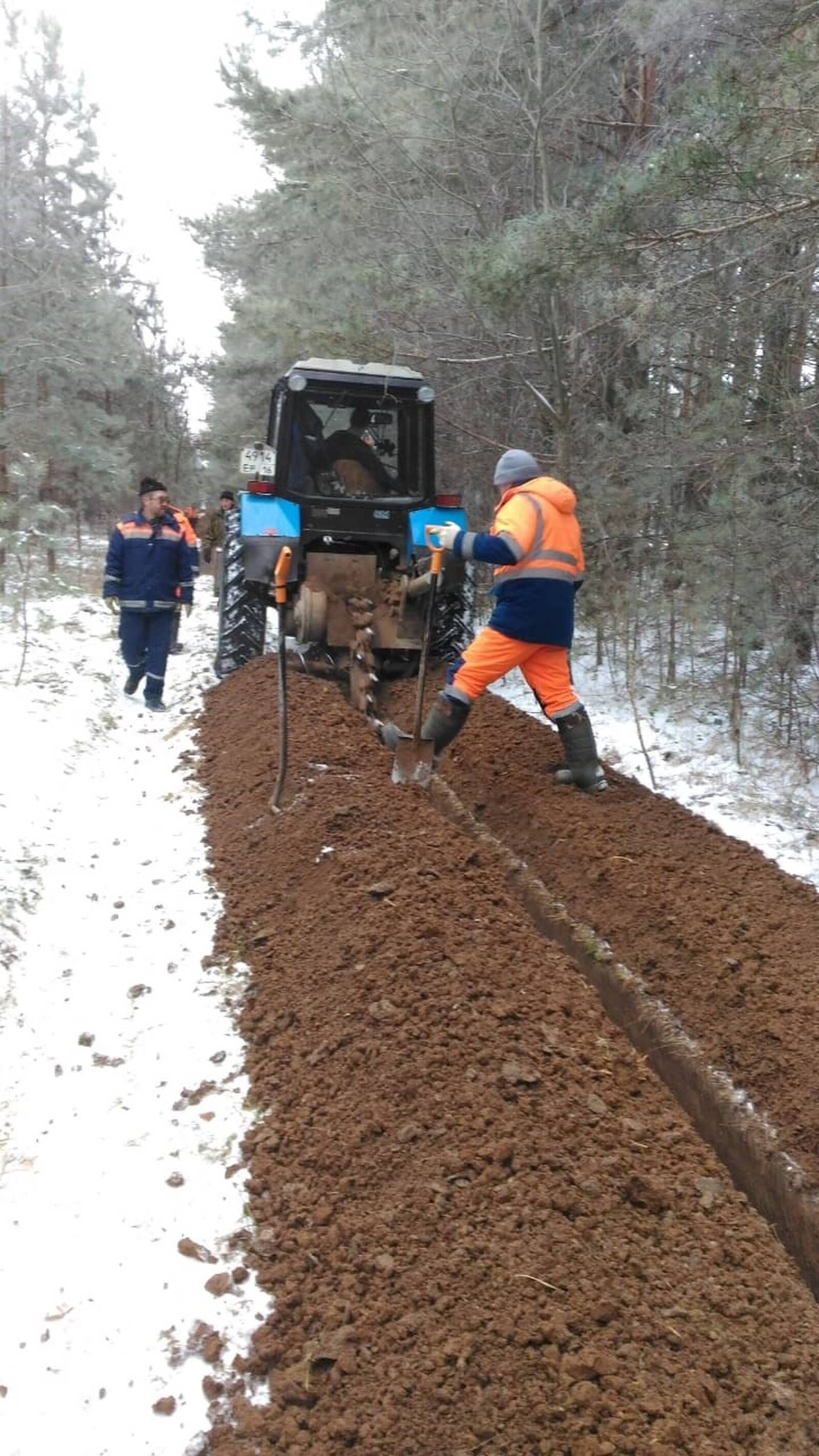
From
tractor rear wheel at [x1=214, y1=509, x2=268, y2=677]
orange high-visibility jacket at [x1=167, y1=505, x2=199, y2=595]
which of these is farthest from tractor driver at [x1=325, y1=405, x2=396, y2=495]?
orange high-visibility jacket at [x1=167, y1=505, x2=199, y2=595]

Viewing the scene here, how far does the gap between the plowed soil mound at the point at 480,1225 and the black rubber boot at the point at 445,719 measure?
146cm

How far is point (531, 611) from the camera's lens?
498cm

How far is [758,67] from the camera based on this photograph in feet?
16.4

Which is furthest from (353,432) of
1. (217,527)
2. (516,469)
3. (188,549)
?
(217,527)

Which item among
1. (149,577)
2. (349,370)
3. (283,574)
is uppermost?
(349,370)

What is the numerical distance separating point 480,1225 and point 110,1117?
1217 millimetres

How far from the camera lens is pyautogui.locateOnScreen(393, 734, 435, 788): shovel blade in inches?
201

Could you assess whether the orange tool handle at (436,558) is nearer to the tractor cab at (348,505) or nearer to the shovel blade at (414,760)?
the shovel blade at (414,760)

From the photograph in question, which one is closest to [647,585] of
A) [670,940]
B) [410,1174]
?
[670,940]

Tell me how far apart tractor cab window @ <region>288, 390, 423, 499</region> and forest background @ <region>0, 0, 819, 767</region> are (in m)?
1.02

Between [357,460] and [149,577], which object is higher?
[357,460]

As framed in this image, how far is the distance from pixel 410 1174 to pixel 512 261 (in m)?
5.03

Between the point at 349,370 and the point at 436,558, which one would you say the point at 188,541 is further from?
the point at 436,558

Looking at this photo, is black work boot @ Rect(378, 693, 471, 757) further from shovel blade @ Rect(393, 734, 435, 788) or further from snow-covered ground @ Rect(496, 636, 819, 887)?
snow-covered ground @ Rect(496, 636, 819, 887)
